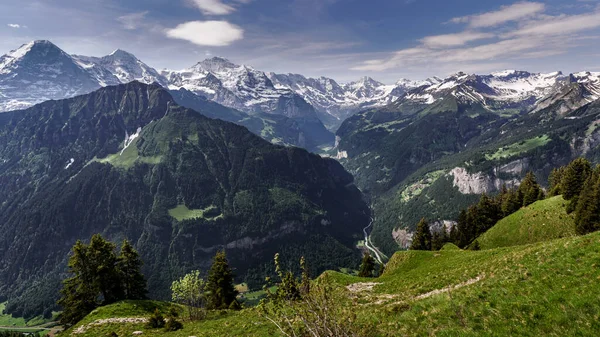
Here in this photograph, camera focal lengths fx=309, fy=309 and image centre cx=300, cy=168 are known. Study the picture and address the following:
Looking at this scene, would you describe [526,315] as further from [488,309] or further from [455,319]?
[455,319]

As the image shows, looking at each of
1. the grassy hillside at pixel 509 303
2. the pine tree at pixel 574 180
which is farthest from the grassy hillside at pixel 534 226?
the grassy hillside at pixel 509 303

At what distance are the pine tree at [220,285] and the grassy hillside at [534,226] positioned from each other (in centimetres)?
6960

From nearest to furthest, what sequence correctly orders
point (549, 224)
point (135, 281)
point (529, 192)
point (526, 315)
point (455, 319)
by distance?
point (526, 315), point (455, 319), point (135, 281), point (549, 224), point (529, 192)

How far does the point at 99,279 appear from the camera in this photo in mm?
61000

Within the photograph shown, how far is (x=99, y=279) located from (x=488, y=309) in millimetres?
67149

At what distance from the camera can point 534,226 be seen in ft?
255

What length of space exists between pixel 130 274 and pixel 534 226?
96.6 metres

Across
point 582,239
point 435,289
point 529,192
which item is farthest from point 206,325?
point 529,192

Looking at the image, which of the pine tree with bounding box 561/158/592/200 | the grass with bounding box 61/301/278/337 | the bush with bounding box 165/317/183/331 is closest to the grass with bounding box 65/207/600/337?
the grass with bounding box 61/301/278/337

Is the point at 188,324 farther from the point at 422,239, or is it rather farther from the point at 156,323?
the point at 422,239

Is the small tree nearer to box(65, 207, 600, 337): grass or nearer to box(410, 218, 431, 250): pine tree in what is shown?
box(65, 207, 600, 337): grass

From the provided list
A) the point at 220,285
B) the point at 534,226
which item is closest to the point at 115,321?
the point at 220,285

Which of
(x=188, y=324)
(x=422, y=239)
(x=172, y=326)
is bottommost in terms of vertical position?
(x=422, y=239)

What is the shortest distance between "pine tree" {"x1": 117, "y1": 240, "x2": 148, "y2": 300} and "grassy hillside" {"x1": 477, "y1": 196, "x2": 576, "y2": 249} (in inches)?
3498
